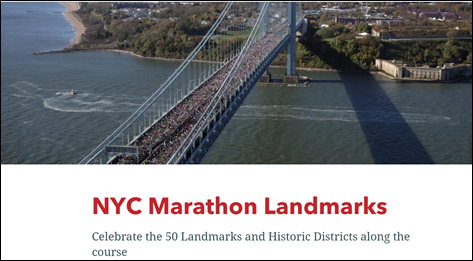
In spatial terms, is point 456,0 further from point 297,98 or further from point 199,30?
point 297,98

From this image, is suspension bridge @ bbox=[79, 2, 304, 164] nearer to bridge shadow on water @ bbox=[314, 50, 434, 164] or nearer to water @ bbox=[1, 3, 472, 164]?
water @ bbox=[1, 3, 472, 164]

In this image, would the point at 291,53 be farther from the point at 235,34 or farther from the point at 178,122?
the point at 178,122

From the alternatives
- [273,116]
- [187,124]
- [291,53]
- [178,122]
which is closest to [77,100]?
[273,116]

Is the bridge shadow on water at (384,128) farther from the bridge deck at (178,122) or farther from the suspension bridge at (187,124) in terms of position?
the bridge deck at (178,122)

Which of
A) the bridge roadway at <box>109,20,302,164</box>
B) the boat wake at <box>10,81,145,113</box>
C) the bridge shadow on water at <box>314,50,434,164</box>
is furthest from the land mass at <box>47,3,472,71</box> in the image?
the bridge roadway at <box>109,20,302,164</box>

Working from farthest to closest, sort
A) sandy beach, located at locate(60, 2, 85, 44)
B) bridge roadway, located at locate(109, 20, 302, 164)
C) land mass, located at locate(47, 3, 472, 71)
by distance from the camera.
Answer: sandy beach, located at locate(60, 2, 85, 44) < land mass, located at locate(47, 3, 472, 71) < bridge roadway, located at locate(109, 20, 302, 164)

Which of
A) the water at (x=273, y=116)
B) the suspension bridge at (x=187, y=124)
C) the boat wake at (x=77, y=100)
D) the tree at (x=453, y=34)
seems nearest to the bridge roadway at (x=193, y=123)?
the suspension bridge at (x=187, y=124)

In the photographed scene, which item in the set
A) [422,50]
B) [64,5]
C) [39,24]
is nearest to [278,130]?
[422,50]
